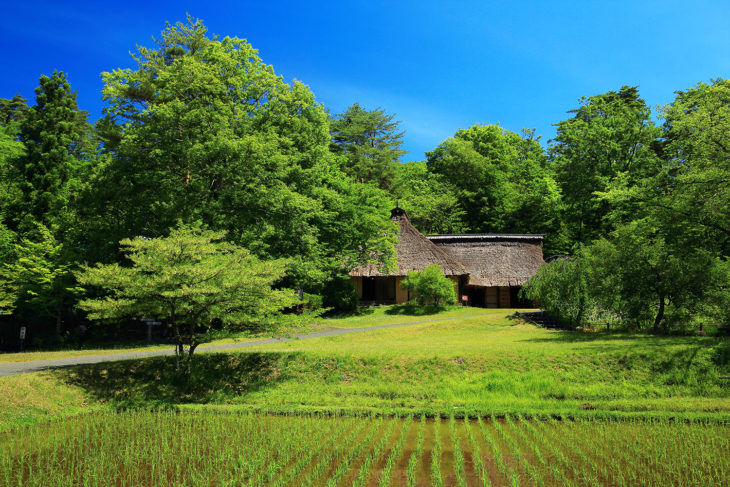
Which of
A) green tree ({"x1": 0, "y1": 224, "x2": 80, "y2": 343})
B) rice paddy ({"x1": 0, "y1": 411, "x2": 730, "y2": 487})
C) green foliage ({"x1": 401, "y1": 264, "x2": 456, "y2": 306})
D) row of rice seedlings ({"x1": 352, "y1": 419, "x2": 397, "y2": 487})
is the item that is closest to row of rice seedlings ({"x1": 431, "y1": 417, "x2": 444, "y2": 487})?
rice paddy ({"x1": 0, "y1": 411, "x2": 730, "y2": 487})

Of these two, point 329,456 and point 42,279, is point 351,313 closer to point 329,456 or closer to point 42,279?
point 42,279

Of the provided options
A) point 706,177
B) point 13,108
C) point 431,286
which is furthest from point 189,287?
point 13,108

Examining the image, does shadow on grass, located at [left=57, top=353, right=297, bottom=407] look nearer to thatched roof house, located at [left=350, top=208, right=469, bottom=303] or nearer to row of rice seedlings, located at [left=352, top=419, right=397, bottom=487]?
row of rice seedlings, located at [left=352, top=419, right=397, bottom=487]

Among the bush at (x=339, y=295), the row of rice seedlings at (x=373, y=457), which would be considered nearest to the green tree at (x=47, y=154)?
the bush at (x=339, y=295)

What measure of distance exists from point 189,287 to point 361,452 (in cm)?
731

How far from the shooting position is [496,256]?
119 ft

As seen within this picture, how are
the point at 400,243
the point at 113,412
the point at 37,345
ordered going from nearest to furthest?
the point at 113,412 → the point at 37,345 → the point at 400,243

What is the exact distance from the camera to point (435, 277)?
28.3m

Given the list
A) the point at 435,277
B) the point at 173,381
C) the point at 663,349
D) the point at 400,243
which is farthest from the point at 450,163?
the point at 173,381

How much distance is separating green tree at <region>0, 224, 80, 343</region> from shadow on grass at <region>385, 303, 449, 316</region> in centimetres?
1802

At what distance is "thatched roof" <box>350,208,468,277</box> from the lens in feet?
106

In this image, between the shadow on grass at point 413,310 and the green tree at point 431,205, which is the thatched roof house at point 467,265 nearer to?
the shadow on grass at point 413,310

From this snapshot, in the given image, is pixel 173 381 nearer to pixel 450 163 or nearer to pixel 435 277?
pixel 435 277

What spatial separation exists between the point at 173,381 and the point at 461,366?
9220 mm
